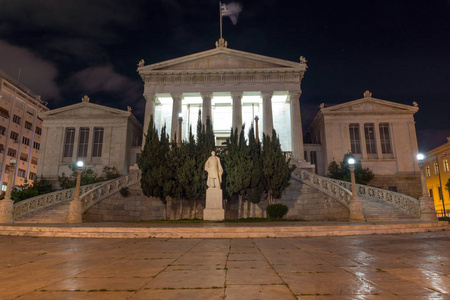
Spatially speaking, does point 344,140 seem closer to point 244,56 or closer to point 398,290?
point 244,56

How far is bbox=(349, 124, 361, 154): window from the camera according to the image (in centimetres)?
3722

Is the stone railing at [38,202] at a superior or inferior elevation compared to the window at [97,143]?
inferior

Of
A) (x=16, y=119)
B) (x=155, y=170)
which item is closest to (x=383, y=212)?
(x=155, y=170)

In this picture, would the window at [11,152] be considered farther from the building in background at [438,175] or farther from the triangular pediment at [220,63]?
the building in background at [438,175]

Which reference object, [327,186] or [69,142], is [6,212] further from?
[69,142]

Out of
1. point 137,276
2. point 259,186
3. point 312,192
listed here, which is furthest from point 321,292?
point 312,192

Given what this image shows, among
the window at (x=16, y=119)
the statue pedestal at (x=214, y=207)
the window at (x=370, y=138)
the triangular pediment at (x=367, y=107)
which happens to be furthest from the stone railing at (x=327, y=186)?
the window at (x=16, y=119)

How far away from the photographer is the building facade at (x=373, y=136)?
3628cm

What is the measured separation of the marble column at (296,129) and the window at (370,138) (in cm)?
962

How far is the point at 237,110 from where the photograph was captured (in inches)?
1389

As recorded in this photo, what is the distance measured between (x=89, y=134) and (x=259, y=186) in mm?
26438

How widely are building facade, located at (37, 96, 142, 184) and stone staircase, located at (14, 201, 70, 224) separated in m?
16.2

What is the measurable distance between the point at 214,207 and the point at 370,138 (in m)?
28.4

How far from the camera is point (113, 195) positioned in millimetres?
23641
